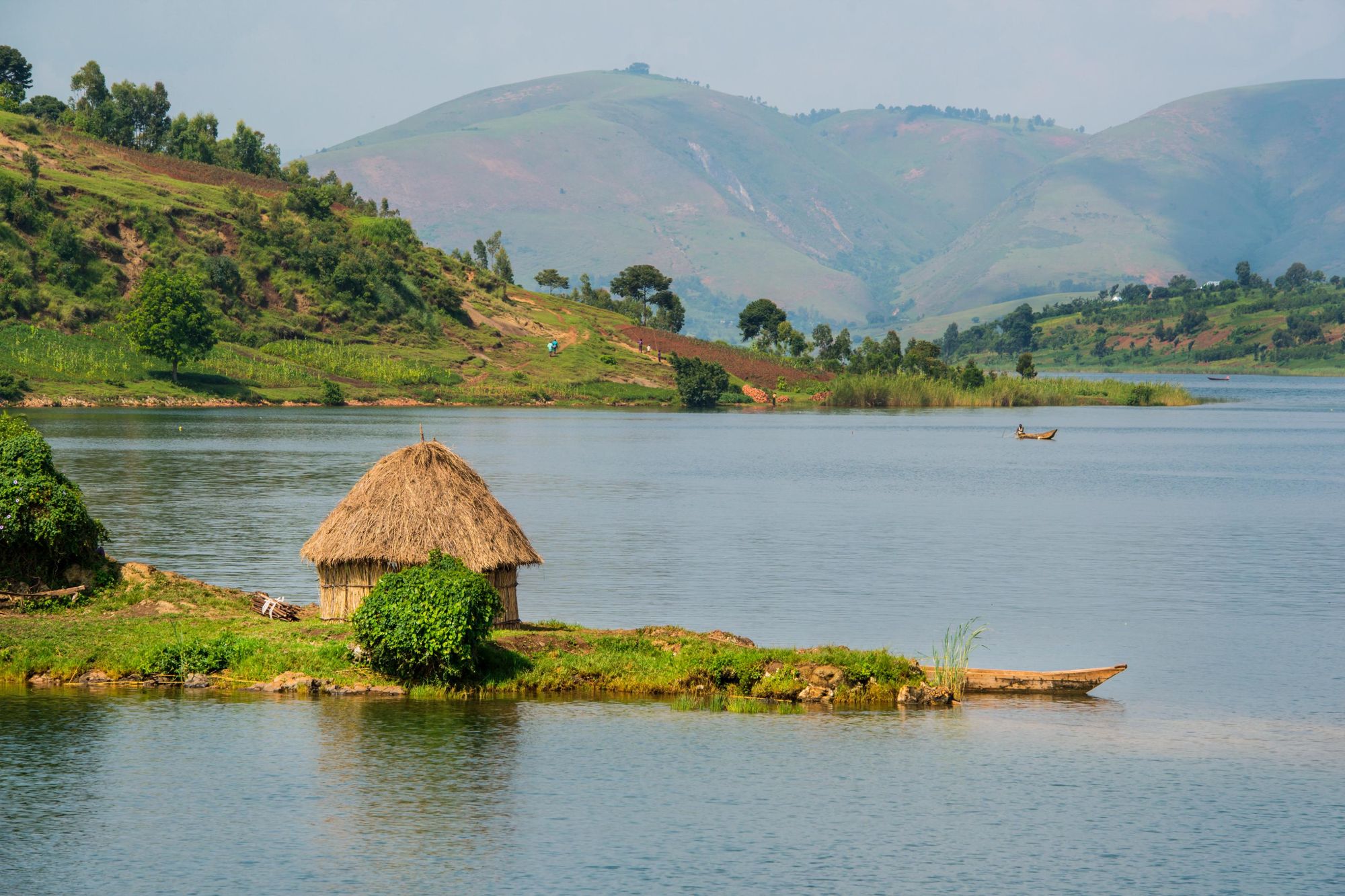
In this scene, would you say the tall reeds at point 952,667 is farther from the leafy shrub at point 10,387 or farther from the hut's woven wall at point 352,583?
the leafy shrub at point 10,387

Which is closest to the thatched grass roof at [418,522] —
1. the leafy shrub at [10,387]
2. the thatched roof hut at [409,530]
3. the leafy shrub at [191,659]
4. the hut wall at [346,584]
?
the thatched roof hut at [409,530]

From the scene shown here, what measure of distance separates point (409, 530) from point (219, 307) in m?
149

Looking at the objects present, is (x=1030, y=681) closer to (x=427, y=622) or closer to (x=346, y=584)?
(x=427, y=622)

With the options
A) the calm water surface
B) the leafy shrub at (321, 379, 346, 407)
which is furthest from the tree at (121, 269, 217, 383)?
the calm water surface

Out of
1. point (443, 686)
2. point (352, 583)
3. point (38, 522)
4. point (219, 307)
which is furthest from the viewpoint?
point (219, 307)

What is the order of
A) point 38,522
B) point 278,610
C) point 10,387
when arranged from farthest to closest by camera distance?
point 10,387, point 278,610, point 38,522

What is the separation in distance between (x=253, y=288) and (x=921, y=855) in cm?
17119

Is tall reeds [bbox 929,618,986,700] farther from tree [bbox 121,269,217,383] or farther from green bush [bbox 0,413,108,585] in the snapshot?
tree [bbox 121,269,217,383]

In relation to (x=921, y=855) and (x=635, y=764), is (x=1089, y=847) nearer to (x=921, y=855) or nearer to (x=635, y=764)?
(x=921, y=855)

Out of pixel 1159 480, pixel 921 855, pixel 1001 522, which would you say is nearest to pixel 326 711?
pixel 921 855

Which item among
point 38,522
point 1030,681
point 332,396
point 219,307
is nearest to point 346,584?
point 38,522

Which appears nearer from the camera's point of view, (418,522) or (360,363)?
(418,522)

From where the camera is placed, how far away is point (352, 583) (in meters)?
33.7

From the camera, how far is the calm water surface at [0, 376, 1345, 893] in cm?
2219
